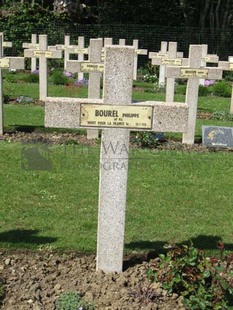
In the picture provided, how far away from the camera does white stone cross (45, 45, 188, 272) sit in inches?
164

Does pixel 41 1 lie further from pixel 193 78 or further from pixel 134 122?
pixel 134 122

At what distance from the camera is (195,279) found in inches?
158

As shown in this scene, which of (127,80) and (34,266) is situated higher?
(127,80)

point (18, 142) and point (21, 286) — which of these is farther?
point (18, 142)

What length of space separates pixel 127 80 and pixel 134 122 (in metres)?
0.33

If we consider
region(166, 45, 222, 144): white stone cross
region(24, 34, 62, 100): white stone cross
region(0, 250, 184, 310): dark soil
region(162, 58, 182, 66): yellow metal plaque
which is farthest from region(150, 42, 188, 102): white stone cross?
region(0, 250, 184, 310): dark soil

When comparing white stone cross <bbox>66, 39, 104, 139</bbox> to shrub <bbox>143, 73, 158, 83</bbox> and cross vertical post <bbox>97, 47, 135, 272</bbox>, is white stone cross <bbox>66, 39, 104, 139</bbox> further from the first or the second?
shrub <bbox>143, 73, 158, 83</bbox>

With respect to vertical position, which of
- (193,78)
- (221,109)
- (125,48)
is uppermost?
(125,48)

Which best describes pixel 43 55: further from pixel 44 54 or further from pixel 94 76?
pixel 94 76

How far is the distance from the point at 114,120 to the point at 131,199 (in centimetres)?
253

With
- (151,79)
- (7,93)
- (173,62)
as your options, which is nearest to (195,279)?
(173,62)

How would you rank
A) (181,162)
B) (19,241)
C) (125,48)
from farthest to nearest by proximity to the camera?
(181,162) < (19,241) < (125,48)

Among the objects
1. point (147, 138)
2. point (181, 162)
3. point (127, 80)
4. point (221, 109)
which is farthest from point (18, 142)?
point (221, 109)

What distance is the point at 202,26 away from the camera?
26.1 meters
